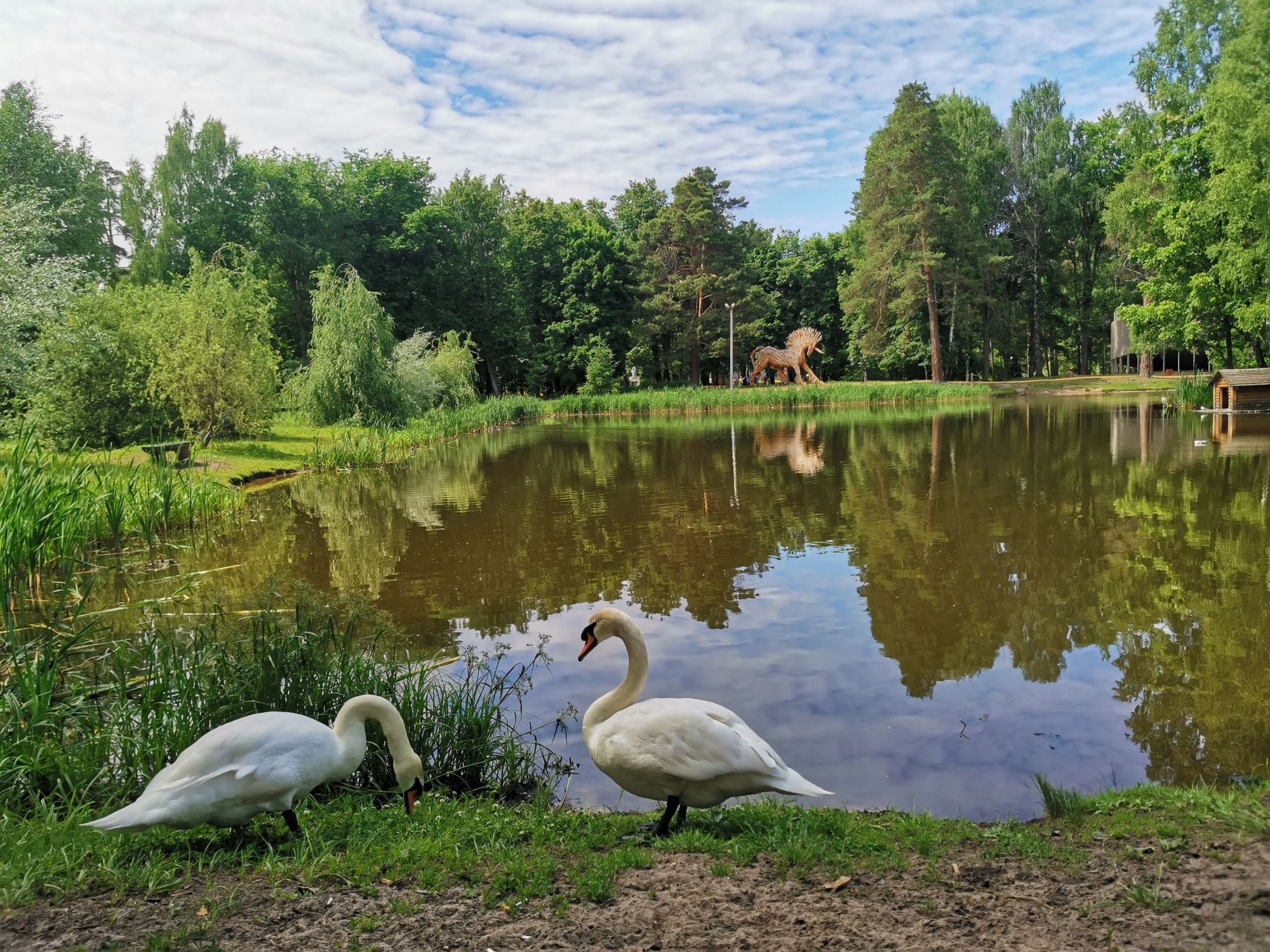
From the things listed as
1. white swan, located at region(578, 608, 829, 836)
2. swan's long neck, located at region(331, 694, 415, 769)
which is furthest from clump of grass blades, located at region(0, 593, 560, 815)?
white swan, located at region(578, 608, 829, 836)

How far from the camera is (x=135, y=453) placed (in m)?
17.1

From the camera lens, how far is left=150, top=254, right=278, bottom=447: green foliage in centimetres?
1989

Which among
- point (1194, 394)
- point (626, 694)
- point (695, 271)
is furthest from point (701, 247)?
point (626, 694)

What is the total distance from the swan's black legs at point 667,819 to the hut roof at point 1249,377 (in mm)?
31058

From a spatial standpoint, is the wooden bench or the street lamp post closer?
the wooden bench

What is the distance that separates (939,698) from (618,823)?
307 centimetres

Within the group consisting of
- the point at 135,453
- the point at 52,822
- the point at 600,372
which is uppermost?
the point at 600,372

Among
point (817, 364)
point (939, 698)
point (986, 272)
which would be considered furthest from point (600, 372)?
point (939, 698)

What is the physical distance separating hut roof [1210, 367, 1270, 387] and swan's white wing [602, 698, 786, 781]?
30.9 metres

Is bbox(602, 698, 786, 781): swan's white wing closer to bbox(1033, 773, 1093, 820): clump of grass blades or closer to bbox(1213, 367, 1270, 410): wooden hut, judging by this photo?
bbox(1033, 773, 1093, 820): clump of grass blades

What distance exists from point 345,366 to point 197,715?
76.9ft

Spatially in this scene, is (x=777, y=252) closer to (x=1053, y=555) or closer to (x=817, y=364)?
(x=817, y=364)

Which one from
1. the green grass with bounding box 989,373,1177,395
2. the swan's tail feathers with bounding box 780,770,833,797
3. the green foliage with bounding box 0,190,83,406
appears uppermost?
the green foliage with bounding box 0,190,83,406

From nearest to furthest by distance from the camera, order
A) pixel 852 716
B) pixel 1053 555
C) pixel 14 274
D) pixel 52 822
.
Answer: pixel 52 822 < pixel 852 716 < pixel 1053 555 < pixel 14 274
